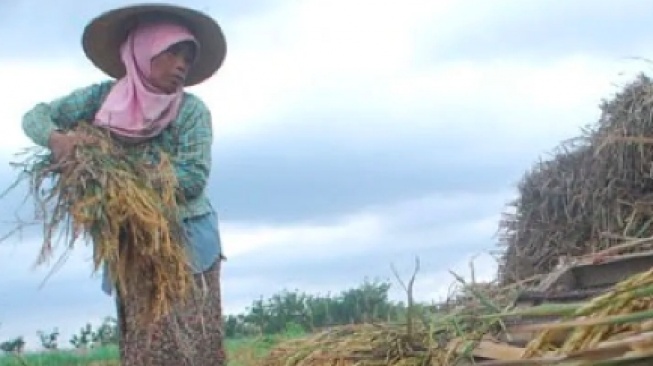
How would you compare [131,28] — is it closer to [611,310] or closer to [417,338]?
[417,338]

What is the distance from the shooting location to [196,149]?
3869mm

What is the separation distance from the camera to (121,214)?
3.65 metres

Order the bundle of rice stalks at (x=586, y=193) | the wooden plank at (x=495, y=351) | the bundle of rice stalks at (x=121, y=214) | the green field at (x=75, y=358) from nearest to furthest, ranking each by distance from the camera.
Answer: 1. the wooden plank at (x=495, y=351)
2. the bundle of rice stalks at (x=121, y=214)
3. the bundle of rice stalks at (x=586, y=193)
4. the green field at (x=75, y=358)

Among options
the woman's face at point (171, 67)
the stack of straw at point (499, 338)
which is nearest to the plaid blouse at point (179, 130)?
the woman's face at point (171, 67)

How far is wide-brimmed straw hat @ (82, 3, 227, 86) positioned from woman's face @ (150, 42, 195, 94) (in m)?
0.20

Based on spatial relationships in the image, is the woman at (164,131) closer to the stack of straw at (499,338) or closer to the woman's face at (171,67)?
the woman's face at (171,67)

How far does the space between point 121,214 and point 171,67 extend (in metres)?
0.52

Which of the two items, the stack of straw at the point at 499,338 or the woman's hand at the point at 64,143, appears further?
the woman's hand at the point at 64,143

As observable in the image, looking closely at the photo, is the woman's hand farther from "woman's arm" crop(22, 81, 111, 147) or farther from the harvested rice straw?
the harvested rice straw

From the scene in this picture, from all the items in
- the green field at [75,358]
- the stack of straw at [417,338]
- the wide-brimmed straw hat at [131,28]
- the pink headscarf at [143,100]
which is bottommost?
the stack of straw at [417,338]

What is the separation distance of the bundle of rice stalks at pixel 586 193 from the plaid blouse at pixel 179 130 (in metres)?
1.70

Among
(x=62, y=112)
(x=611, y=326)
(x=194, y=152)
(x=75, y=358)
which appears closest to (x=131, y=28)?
(x=62, y=112)

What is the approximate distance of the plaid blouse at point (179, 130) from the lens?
3.77 meters

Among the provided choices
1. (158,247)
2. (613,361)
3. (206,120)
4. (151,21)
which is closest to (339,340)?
(158,247)
